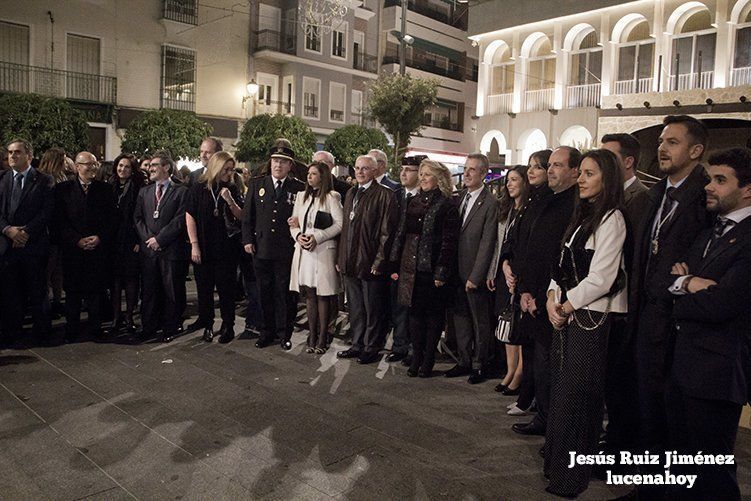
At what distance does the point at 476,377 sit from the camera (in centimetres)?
635

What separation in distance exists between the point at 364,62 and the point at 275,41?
6.61 meters

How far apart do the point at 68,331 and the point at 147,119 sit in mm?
15505

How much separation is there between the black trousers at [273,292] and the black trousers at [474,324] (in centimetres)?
207


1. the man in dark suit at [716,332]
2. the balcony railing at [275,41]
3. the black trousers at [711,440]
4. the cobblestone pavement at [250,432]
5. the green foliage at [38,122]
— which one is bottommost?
the cobblestone pavement at [250,432]

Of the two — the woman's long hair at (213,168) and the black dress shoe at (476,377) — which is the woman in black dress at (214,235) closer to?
the woman's long hair at (213,168)

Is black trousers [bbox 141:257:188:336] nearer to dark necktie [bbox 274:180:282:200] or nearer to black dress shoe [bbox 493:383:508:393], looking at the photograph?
dark necktie [bbox 274:180:282:200]

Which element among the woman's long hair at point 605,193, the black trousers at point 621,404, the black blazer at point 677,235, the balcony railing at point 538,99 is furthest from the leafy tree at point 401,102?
the black blazer at point 677,235

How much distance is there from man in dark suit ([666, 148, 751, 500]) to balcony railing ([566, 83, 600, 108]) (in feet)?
72.3

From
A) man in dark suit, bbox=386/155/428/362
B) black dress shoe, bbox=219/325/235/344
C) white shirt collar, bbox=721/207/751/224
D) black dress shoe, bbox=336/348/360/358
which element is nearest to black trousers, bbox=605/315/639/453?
white shirt collar, bbox=721/207/751/224

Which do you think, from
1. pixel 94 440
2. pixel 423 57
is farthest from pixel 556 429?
pixel 423 57

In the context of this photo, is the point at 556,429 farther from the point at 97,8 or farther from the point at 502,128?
the point at 97,8

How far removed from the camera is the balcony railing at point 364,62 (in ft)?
117

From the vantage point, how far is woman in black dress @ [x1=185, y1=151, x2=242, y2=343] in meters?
7.63

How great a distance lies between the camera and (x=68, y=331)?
24.2 feet
